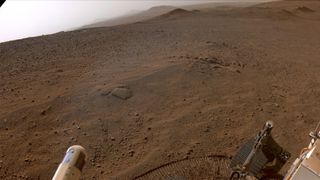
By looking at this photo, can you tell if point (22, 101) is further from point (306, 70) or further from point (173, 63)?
point (306, 70)

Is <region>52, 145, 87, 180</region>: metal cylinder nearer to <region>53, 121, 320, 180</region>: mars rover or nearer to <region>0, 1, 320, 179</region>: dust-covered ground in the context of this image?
<region>53, 121, 320, 180</region>: mars rover

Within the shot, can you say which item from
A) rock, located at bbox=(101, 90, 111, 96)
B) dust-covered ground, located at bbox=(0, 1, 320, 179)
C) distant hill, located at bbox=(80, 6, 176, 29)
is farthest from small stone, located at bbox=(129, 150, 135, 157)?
distant hill, located at bbox=(80, 6, 176, 29)

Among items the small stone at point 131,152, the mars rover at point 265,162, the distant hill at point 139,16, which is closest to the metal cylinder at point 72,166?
the mars rover at point 265,162

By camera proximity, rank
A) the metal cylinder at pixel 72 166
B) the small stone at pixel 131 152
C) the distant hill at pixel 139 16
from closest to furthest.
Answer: the metal cylinder at pixel 72 166, the small stone at pixel 131 152, the distant hill at pixel 139 16

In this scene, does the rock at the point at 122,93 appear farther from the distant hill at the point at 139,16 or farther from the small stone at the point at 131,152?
the distant hill at the point at 139,16

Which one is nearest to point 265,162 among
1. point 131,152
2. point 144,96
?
point 131,152

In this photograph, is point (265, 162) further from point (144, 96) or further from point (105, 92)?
point (105, 92)
